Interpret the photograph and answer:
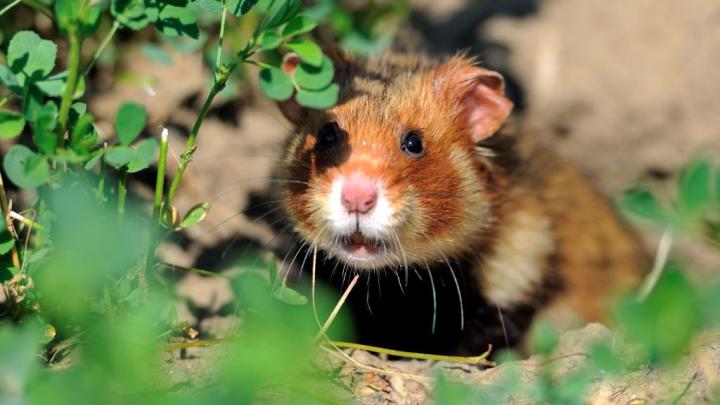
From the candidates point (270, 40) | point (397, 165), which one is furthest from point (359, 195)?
point (270, 40)

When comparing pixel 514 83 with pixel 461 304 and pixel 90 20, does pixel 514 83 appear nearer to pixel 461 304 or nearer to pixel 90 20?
pixel 461 304

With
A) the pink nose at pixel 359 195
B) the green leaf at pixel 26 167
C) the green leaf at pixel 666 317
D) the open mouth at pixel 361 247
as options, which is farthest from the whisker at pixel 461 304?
the green leaf at pixel 26 167

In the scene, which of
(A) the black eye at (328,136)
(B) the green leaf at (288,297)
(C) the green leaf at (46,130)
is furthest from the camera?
(A) the black eye at (328,136)

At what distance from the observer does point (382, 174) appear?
9.46 ft

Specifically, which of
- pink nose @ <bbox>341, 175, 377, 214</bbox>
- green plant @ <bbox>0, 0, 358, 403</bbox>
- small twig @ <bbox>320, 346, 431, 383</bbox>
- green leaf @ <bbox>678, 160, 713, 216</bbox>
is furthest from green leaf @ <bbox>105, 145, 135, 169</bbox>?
green leaf @ <bbox>678, 160, 713, 216</bbox>

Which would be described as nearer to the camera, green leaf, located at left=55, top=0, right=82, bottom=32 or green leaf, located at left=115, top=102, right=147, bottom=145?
green leaf, located at left=55, top=0, right=82, bottom=32

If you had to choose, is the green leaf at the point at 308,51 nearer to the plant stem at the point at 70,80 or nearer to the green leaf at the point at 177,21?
the green leaf at the point at 177,21

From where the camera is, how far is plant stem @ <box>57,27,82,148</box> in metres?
2.22

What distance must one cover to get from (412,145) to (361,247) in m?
0.44

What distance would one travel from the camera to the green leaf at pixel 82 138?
2314 millimetres

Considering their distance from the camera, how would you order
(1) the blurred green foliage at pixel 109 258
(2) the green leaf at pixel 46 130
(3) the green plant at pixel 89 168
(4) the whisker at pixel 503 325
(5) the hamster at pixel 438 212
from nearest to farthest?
(1) the blurred green foliage at pixel 109 258, (3) the green plant at pixel 89 168, (2) the green leaf at pixel 46 130, (5) the hamster at pixel 438 212, (4) the whisker at pixel 503 325

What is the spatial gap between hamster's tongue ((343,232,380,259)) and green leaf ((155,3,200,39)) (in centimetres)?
92

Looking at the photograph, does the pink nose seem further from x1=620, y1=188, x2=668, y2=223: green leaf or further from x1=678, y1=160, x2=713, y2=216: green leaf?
x1=678, y1=160, x2=713, y2=216: green leaf

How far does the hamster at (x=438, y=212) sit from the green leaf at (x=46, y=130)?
95 centimetres
